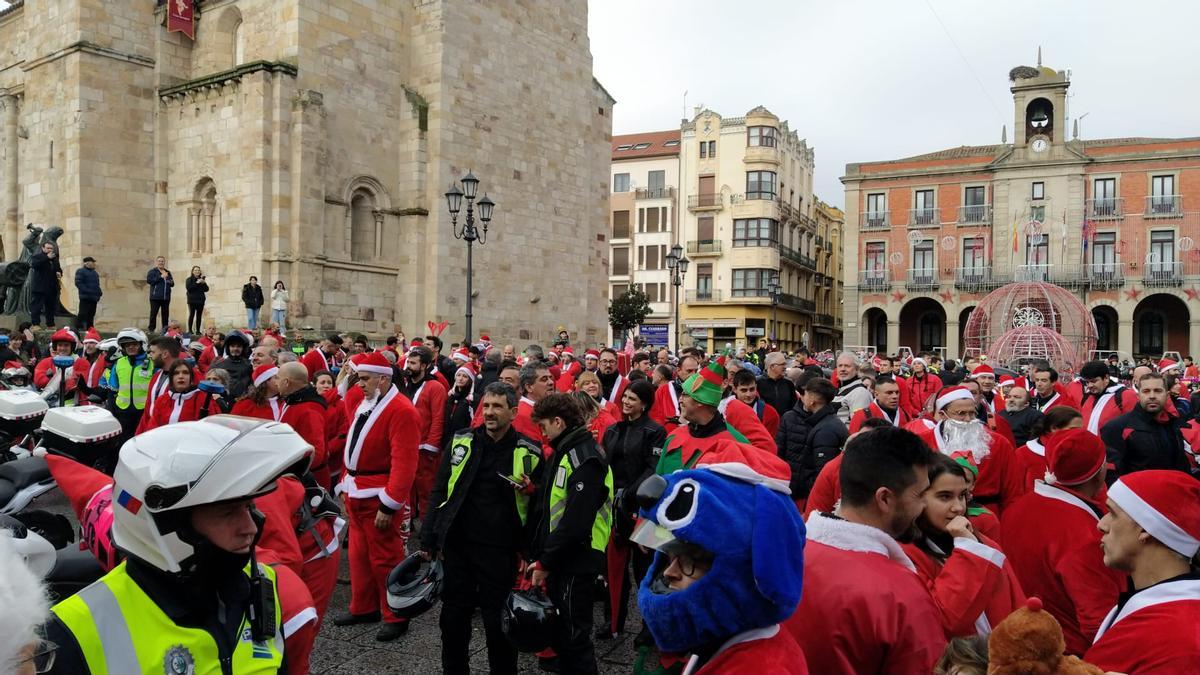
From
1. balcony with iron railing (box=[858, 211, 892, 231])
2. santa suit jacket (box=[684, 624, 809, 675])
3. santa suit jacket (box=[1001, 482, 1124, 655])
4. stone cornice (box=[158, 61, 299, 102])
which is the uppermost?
balcony with iron railing (box=[858, 211, 892, 231])

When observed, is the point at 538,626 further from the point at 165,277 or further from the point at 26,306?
the point at 26,306

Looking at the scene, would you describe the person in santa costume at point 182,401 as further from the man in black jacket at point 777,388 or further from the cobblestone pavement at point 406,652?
the man in black jacket at point 777,388

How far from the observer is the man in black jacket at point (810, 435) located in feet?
20.5

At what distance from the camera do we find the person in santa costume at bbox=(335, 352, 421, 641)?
5.83 m

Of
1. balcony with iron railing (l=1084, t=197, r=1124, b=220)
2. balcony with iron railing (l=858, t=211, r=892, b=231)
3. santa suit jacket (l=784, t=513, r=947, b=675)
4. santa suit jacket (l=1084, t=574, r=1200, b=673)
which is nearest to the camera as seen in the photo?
santa suit jacket (l=784, t=513, r=947, b=675)

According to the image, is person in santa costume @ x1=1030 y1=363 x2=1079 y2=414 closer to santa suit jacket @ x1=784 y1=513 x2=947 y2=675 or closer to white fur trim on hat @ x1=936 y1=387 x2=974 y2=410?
white fur trim on hat @ x1=936 y1=387 x2=974 y2=410

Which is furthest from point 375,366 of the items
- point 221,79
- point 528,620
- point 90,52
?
point 90,52

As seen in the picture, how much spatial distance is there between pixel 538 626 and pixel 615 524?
5.94 feet

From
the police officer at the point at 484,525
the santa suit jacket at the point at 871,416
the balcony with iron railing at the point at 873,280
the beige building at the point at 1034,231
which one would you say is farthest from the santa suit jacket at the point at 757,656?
the balcony with iron railing at the point at 873,280

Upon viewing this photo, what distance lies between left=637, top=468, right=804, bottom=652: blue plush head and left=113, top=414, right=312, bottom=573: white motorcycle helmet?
103 cm

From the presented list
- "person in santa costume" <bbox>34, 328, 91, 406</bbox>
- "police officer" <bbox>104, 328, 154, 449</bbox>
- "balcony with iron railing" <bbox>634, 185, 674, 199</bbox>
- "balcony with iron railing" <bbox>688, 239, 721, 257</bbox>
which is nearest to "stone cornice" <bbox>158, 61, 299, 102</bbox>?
"person in santa costume" <bbox>34, 328, 91, 406</bbox>

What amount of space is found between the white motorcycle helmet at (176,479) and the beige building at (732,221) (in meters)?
51.0

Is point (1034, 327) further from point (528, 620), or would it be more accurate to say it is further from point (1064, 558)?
point (528, 620)

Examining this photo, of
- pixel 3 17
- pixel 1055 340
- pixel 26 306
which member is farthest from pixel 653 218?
pixel 26 306
